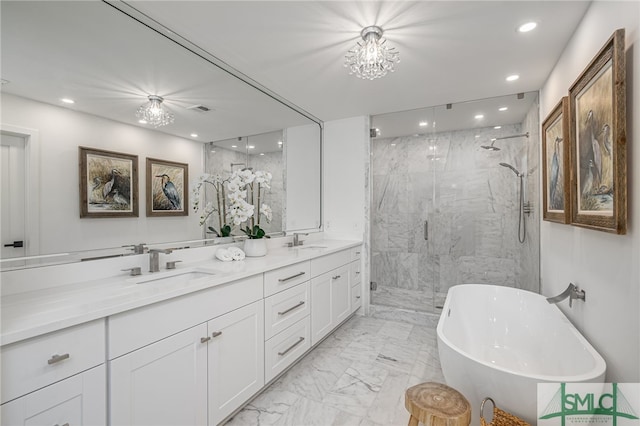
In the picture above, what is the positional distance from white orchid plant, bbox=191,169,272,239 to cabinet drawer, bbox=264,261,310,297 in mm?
508

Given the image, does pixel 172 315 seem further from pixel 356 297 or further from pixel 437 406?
pixel 356 297

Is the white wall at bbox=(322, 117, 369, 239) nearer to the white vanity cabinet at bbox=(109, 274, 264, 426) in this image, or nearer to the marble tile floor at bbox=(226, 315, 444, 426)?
the marble tile floor at bbox=(226, 315, 444, 426)

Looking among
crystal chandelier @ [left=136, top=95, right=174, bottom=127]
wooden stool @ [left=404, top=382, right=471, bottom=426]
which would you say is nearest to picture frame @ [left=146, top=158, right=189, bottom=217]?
crystal chandelier @ [left=136, top=95, right=174, bottom=127]

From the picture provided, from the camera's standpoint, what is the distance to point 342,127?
3.66m

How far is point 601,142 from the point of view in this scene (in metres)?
1.39

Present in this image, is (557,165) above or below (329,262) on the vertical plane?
above

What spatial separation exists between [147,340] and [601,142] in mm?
2306

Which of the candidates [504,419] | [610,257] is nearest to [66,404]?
[504,419]

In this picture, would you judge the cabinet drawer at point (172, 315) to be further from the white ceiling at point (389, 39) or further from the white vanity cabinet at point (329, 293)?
the white ceiling at point (389, 39)

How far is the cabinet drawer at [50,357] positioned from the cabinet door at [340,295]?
79.0 inches

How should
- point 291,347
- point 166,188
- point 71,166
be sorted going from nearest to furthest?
point 71,166 < point 166,188 < point 291,347

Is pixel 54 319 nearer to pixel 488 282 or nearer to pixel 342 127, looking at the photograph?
pixel 342 127

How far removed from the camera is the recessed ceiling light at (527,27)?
1.78 m

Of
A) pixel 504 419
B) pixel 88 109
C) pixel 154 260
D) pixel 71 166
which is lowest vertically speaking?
pixel 504 419
